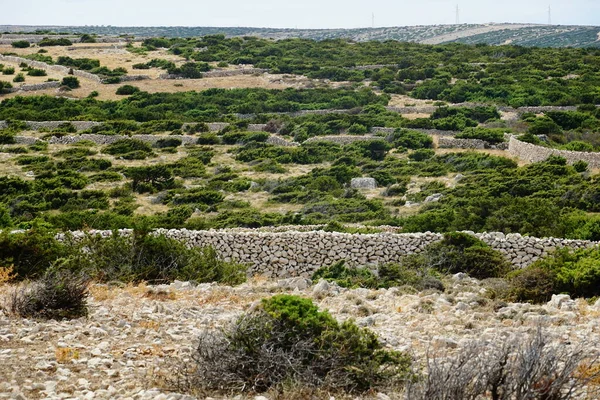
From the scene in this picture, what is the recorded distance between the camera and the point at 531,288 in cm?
1201

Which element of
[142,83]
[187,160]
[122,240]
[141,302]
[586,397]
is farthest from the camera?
[142,83]

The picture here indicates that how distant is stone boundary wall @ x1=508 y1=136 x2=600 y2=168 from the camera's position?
2977cm

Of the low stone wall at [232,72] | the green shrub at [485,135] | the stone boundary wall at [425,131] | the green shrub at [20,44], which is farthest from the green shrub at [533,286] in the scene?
the green shrub at [20,44]

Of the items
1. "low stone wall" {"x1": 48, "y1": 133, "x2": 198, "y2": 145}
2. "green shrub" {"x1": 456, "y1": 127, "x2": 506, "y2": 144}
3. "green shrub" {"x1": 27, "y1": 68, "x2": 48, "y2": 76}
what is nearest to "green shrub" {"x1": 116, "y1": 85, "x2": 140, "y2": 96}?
"green shrub" {"x1": 27, "y1": 68, "x2": 48, "y2": 76}

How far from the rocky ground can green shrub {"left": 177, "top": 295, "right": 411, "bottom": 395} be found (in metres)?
0.52

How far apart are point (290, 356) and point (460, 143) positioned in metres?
33.3

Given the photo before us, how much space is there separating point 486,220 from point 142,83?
46.9m

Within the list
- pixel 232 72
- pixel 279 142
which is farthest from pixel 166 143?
pixel 232 72

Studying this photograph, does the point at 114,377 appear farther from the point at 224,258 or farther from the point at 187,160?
the point at 187,160

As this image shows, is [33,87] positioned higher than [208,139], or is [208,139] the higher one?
[33,87]

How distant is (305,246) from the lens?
16812mm

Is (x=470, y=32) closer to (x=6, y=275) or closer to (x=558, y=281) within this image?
(x=558, y=281)

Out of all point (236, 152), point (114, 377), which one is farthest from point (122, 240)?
point (236, 152)

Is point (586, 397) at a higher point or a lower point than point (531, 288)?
higher
